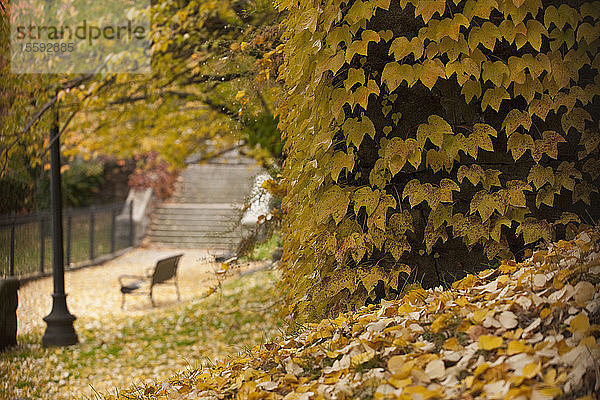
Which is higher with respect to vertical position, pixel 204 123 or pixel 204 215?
pixel 204 123

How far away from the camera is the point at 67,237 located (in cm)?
1274

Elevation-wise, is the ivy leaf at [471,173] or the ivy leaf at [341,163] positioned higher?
the ivy leaf at [341,163]

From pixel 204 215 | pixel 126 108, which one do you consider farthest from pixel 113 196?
pixel 126 108

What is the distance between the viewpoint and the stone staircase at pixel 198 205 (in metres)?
16.5

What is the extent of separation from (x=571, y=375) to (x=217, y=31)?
210 inches

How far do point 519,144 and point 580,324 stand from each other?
103 cm

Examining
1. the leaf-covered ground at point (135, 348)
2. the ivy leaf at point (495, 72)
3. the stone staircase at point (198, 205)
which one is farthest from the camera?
the stone staircase at point (198, 205)

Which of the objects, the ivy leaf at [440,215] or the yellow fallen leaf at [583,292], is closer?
the yellow fallen leaf at [583,292]

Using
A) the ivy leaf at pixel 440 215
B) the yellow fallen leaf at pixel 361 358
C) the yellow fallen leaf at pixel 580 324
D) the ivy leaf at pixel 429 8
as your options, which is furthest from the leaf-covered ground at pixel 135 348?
the yellow fallen leaf at pixel 580 324

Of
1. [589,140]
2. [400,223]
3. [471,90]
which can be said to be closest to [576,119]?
[589,140]

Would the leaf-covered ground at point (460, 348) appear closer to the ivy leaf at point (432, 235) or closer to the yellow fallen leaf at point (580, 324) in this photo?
the yellow fallen leaf at point (580, 324)

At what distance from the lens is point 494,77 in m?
2.58

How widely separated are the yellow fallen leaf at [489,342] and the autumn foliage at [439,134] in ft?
2.88

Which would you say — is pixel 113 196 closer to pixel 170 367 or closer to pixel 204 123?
pixel 204 123
